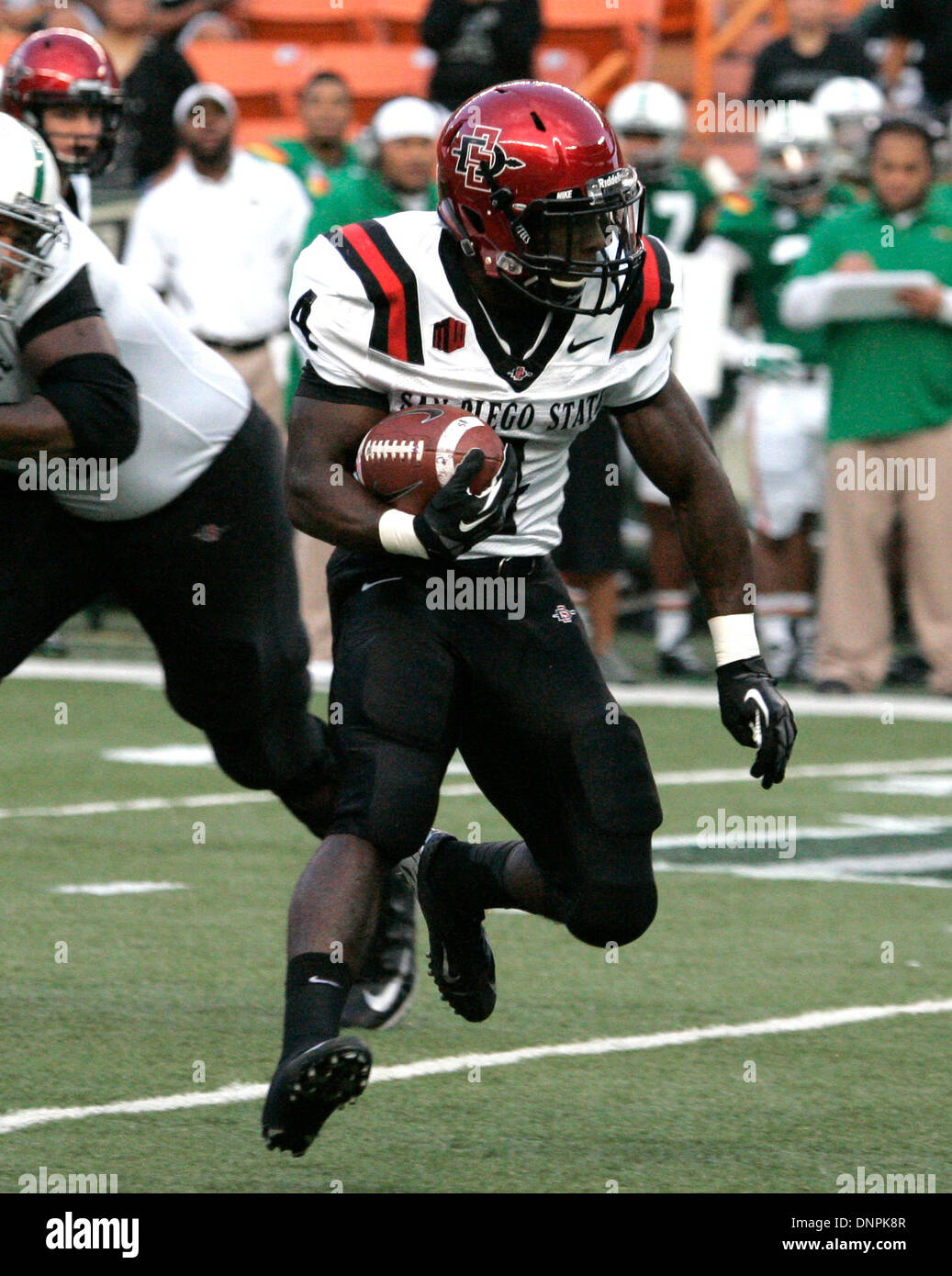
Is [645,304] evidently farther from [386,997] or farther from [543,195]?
[386,997]

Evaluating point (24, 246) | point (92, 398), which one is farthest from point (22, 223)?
point (92, 398)

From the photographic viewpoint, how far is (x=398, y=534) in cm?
398

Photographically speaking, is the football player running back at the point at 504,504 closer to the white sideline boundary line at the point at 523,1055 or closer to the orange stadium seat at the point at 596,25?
the white sideline boundary line at the point at 523,1055

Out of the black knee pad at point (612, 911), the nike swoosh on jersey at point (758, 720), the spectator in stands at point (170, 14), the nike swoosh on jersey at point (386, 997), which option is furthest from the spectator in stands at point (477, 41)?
the black knee pad at point (612, 911)

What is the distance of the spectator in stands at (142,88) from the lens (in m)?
11.4

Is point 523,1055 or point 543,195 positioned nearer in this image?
point 543,195

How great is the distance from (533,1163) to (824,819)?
350cm

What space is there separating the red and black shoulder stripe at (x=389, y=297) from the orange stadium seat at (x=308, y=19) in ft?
38.3

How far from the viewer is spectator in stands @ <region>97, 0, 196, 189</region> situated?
37.5 ft

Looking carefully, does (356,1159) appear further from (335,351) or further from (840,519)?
(840,519)

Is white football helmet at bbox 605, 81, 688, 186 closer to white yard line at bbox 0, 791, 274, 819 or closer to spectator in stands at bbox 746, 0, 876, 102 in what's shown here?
spectator in stands at bbox 746, 0, 876, 102

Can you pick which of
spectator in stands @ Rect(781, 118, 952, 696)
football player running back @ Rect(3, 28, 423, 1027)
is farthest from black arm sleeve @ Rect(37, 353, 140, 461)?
spectator in stands @ Rect(781, 118, 952, 696)

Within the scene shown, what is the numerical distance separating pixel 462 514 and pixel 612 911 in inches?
29.4

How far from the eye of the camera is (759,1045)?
15.7 ft
